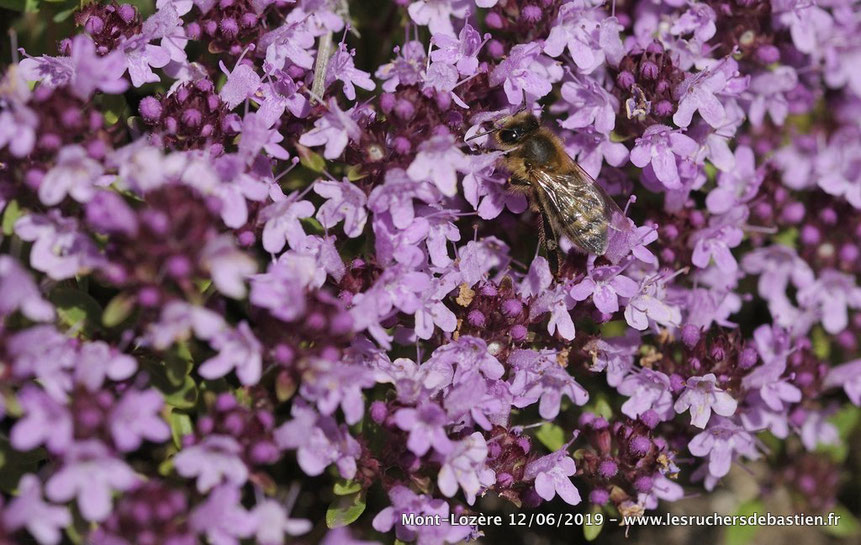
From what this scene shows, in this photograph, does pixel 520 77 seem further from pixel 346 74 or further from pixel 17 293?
pixel 17 293

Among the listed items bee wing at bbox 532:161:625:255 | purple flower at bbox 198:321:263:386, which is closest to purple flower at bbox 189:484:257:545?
purple flower at bbox 198:321:263:386

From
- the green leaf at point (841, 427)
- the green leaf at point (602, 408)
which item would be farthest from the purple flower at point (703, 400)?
the green leaf at point (841, 427)

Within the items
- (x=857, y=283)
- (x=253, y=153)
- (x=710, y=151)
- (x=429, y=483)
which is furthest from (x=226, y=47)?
(x=857, y=283)

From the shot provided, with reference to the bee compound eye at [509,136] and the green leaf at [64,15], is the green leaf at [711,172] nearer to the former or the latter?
the bee compound eye at [509,136]

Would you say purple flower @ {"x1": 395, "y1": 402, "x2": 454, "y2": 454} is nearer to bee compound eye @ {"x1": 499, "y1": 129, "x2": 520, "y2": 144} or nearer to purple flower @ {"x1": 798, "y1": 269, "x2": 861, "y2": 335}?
bee compound eye @ {"x1": 499, "y1": 129, "x2": 520, "y2": 144}

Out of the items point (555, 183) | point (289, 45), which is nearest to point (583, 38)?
point (555, 183)
